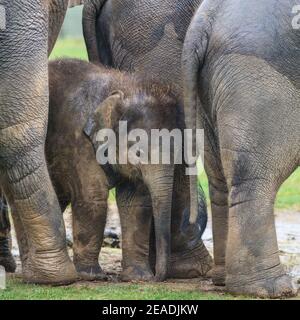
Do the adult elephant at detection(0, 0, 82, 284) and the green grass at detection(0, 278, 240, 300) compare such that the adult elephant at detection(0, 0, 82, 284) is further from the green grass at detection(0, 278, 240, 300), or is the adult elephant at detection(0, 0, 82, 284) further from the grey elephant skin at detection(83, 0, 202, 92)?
the grey elephant skin at detection(83, 0, 202, 92)

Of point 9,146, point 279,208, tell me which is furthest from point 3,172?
point 279,208

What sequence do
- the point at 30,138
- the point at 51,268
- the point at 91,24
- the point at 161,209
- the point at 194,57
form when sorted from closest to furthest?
the point at 194,57
the point at 30,138
the point at 51,268
the point at 161,209
the point at 91,24

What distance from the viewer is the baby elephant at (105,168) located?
7.72m

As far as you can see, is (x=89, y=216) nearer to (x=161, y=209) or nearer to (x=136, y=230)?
(x=136, y=230)

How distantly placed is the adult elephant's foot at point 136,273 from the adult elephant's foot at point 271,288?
0.94 meters

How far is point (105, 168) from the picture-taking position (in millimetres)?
7840

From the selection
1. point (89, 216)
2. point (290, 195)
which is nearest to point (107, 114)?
point (89, 216)

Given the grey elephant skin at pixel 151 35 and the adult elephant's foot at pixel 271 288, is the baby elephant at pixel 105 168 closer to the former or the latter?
the grey elephant skin at pixel 151 35

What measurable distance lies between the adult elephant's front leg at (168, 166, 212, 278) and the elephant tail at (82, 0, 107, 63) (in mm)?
1080

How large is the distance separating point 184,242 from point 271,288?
4.56 feet

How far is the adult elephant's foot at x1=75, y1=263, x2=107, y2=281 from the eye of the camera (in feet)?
25.4

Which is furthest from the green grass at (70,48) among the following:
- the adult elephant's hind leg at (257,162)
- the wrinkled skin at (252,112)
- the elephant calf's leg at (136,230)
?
the adult elephant's hind leg at (257,162)

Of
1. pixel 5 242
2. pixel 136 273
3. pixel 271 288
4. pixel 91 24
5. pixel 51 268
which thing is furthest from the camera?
pixel 91 24

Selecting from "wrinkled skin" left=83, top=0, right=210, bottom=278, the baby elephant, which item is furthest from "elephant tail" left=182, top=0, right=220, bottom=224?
"wrinkled skin" left=83, top=0, right=210, bottom=278
